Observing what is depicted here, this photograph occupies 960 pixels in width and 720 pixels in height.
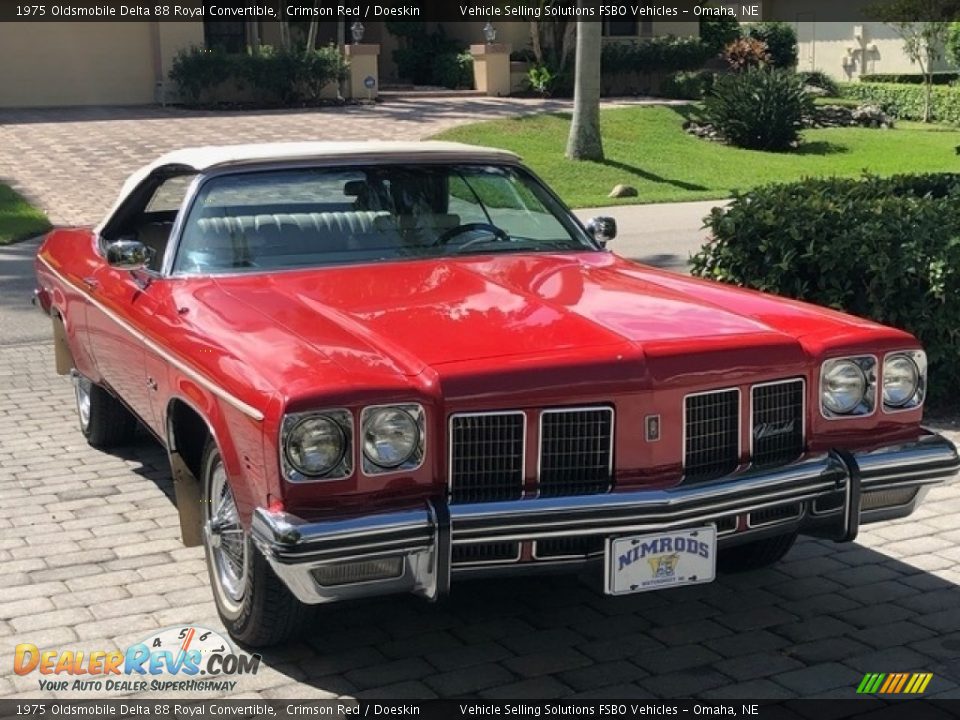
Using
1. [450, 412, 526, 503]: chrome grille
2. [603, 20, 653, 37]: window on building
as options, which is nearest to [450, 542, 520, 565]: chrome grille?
[450, 412, 526, 503]: chrome grille

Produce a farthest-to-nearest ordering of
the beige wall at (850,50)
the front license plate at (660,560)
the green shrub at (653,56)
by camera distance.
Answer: the beige wall at (850,50) < the green shrub at (653,56) < the front license plate at (660,560)

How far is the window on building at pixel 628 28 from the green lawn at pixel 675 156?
722cm

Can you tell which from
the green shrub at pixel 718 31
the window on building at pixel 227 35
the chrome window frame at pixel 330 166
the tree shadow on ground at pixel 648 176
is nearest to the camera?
the chrome window frame at pixel 330 166

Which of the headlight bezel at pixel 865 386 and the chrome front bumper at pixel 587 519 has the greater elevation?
the headlight bezel at pixel 865 386

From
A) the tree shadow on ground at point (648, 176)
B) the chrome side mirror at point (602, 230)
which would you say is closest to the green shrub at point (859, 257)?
the chrome side mirror at point (602, 230)

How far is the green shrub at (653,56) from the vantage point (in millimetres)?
32906

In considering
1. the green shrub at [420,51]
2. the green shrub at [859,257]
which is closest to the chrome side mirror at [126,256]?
the green shrub at [859,257]

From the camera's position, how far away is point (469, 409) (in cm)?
414

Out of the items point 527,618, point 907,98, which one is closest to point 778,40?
point 907,98

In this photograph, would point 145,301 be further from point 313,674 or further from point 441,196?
point 313,674

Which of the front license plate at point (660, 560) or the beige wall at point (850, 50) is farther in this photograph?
the beige wall at point (850, 50)

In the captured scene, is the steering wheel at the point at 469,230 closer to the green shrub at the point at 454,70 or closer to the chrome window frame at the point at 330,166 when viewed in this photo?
the chrome window frame at the point at 330,166

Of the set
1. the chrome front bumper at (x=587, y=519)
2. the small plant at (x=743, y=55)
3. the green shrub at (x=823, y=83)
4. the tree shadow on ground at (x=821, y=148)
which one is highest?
the small plant at (x=743, y=55)

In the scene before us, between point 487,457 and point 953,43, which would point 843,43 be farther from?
point 487,457
